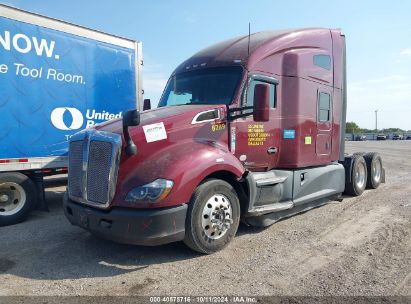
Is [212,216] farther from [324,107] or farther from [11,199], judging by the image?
[11,199]

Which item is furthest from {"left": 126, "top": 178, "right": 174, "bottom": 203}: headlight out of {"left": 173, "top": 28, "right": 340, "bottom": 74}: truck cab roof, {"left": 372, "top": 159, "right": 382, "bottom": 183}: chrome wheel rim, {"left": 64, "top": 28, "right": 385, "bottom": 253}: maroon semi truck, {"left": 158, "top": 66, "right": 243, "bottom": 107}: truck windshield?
{"left": 372, "top": 159, "right": 382, "bottom": 183}: chrome wheel rim

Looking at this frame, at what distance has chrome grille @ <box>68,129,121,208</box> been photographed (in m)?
4.42

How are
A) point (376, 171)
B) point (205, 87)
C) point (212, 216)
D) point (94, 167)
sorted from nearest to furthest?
point (94, 167) → point (212, 216) → point (205, 87) → point (376, 171)

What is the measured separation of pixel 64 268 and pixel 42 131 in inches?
121

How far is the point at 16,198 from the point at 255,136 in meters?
4.36

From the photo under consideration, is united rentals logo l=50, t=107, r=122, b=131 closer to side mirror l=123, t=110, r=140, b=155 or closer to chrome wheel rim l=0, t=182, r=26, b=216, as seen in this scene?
chrome wheel rim l=0, t=182, r=26, b=216

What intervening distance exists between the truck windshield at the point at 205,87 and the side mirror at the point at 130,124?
5.14 feet

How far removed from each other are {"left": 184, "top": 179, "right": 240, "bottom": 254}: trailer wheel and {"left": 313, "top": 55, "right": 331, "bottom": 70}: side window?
3411 millimetres

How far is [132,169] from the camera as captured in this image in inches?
176

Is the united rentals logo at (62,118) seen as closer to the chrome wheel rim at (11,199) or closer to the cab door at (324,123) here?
the chrome wheel rim at (11,199)

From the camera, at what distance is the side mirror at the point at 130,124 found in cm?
439

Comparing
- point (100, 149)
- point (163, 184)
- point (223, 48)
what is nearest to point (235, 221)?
point (163, 184)

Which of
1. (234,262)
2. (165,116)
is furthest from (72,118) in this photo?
(234,262)

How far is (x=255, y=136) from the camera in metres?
5.77
